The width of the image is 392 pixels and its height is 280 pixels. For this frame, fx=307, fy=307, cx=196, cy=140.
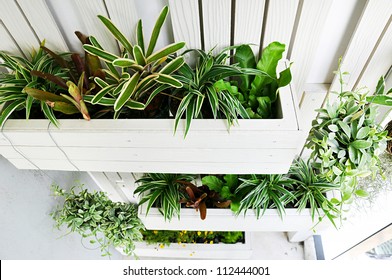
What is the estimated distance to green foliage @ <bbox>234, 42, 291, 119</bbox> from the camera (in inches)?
40.6

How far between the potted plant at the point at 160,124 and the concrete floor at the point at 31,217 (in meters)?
0.27

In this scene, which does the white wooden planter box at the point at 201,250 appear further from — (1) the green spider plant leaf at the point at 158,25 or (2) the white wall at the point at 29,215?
(1) the green spider plant leaf at the point at 158,25

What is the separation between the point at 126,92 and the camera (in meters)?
0.97

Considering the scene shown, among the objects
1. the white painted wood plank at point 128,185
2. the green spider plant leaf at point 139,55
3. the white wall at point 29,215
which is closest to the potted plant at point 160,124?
the green spider plant leaf at point 139,55

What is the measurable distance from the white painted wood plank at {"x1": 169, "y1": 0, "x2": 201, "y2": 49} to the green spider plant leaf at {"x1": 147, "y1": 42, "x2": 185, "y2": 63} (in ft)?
0.35

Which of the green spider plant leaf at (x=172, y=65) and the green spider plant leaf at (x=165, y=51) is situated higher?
the green spider plant leaf at (x=165, y=51)

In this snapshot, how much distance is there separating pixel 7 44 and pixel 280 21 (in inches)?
39.7

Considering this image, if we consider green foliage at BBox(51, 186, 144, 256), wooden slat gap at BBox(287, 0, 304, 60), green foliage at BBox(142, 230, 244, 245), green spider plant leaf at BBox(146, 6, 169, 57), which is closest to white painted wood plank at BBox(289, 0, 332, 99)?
wooden slat gap at BBox(287, 0, 304, 60)

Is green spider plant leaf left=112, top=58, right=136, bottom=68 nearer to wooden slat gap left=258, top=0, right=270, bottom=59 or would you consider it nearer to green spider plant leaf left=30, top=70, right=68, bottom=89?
green spider plant leaf left=30, top=70, right=68, bottom=89

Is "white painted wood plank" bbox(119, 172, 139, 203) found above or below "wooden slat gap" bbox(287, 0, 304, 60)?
below

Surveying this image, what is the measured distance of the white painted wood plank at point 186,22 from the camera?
3.22 ft
